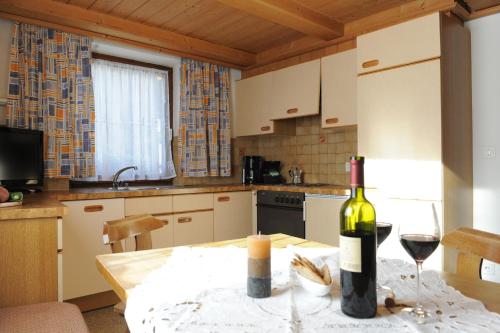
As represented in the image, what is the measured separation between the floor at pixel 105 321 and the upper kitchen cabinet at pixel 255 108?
7.69ft

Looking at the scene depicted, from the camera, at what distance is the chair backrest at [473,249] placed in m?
1.08

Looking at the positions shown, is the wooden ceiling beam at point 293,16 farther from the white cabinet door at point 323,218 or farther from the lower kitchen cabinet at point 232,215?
the lower kitchen cabinet at point 232,215

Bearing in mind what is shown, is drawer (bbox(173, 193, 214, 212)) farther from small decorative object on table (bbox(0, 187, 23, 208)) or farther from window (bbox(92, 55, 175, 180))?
small decorative object on table (bbox(0, 187, 23, 208))

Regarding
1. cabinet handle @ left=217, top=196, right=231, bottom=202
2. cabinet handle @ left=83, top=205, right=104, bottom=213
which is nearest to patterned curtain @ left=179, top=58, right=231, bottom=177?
cabinet handle @ left=217, top=196, right=231, bottom=202

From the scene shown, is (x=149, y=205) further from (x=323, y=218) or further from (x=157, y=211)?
(x=323, y=218)

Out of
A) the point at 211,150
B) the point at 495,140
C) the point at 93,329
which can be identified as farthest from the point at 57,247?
the point at 495,140

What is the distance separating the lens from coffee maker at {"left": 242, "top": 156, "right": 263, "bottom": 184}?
4172 millimetres

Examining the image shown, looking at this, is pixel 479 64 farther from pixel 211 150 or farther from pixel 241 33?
pixel 211 150

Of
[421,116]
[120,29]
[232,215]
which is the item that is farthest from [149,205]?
[421,116]

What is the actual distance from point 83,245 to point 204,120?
1874 millimetres

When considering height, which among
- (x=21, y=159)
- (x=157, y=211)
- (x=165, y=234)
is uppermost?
(x=21, y=159)

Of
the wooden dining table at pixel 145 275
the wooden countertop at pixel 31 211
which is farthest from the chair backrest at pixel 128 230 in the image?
the wooden countertop at pixel 31 211

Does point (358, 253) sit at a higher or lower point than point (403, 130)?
lower

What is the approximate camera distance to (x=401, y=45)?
2711 mm
